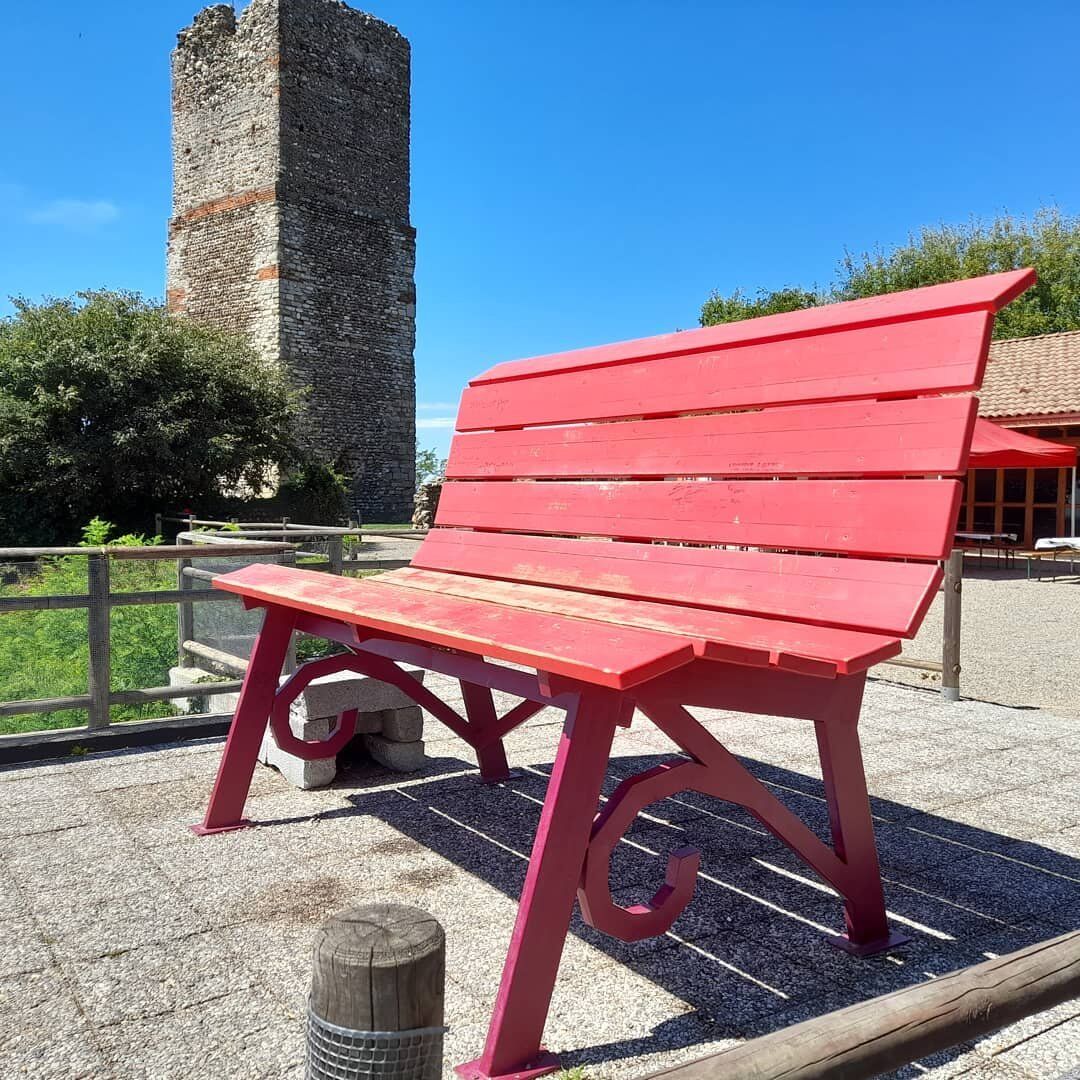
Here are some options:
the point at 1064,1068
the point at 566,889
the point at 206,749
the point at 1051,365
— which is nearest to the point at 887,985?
the point at 1064,1068

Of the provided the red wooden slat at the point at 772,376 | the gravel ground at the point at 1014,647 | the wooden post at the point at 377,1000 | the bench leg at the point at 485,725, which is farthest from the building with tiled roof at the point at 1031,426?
the wooden post at the point at 377,1000

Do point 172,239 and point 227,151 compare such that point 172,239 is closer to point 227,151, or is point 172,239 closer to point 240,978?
point 227,151

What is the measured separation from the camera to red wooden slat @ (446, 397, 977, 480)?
225cm

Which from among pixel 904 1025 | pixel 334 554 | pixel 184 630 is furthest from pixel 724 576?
pixel 184 630

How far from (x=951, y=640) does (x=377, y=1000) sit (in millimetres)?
4893

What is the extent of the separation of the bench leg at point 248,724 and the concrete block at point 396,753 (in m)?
0.77

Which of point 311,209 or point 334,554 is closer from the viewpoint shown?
point 334,554

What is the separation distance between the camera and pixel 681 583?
9.04 feet

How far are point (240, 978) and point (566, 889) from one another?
2.82 ft

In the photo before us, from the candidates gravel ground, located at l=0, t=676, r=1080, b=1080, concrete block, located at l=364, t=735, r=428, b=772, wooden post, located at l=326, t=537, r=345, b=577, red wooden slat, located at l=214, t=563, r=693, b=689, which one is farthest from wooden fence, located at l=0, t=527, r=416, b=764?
red wooden slat, located at l=214, t=563, r=693, b=689

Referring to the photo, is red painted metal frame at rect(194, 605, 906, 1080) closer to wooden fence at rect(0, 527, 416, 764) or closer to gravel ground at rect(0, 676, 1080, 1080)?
gravel ground at rect(0, 676, 1080, 1080)

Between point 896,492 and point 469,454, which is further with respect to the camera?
point 469,454

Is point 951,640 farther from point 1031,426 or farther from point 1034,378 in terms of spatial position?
point 1034,378

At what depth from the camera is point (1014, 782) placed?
3881mm
